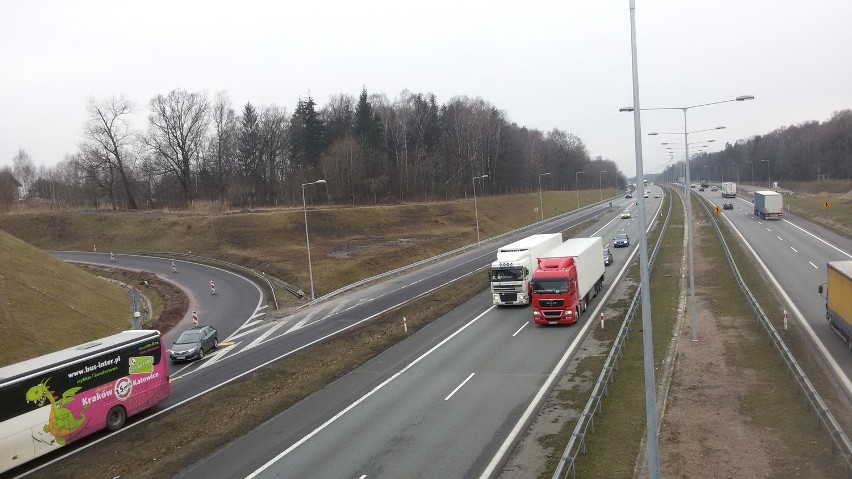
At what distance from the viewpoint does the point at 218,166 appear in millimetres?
101625

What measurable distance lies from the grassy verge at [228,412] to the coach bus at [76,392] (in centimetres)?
91

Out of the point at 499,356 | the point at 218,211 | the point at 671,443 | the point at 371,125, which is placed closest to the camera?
the point at 671,443

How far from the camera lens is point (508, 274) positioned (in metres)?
34.5

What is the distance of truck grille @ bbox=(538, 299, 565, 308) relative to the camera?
95.3 feet

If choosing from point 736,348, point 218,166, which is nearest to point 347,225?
point 218,166

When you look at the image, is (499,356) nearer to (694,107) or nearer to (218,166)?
(694,107)

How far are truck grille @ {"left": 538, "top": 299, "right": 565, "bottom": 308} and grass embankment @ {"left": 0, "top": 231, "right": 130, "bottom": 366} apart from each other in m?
26.7

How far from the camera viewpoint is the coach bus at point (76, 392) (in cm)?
1669

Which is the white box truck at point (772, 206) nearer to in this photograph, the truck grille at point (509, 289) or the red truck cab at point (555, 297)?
the truck grille at point (509, 289)

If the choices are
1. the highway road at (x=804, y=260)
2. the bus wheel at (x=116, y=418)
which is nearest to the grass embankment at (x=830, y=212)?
the highway road at (x=804, y=260)

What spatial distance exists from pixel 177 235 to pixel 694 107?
2617 inches

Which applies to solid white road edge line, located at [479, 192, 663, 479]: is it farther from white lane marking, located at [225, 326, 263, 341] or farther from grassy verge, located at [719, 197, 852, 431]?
white lane marking, located at [225, 326, 263, 341]

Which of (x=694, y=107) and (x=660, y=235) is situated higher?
(x=694, y=107)

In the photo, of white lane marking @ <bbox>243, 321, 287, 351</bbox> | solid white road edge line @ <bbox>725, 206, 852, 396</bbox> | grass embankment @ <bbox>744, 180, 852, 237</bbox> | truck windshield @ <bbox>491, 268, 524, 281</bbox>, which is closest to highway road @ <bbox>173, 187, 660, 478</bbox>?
truck windshield @ <bbox>491, 268, 524, 281</bbox>
